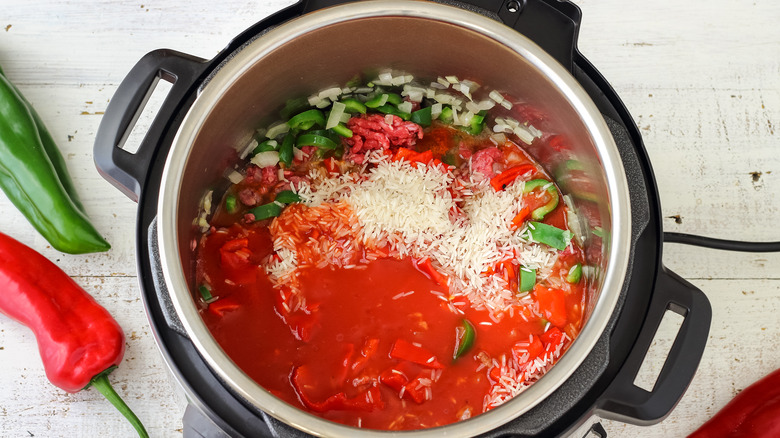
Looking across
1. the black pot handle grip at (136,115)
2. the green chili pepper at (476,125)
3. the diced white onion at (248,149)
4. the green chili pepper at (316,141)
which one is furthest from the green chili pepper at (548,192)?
the black pot handle grip at (136,115)

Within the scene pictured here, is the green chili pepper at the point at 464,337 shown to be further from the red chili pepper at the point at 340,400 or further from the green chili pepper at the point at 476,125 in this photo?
the green chili pepper at the point at 476,125

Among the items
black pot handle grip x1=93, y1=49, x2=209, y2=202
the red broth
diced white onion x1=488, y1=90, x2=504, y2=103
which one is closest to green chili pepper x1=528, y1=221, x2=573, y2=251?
the red broth

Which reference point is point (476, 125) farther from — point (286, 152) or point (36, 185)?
point (36, 185)

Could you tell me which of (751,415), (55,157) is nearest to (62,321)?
(55,157)

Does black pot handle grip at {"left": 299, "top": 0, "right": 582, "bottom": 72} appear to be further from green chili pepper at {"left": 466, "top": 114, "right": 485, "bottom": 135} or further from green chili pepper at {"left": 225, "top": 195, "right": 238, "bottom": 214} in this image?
green chili pepper at {"left": 225, "top": 195, "right": 238, "bottom": 214}

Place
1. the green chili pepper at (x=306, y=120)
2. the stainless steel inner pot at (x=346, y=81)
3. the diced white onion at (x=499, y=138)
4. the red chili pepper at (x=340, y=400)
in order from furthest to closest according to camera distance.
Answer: the diced white onion at (x=499, y=138) < the green chili pepper at (x=306, y=120) < the red chili pepper at (x=340, y=400) < the stainless steel inner pot at (x=346, y=81)

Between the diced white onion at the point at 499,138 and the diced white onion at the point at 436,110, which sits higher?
the diced white onion at the point at 436,110
